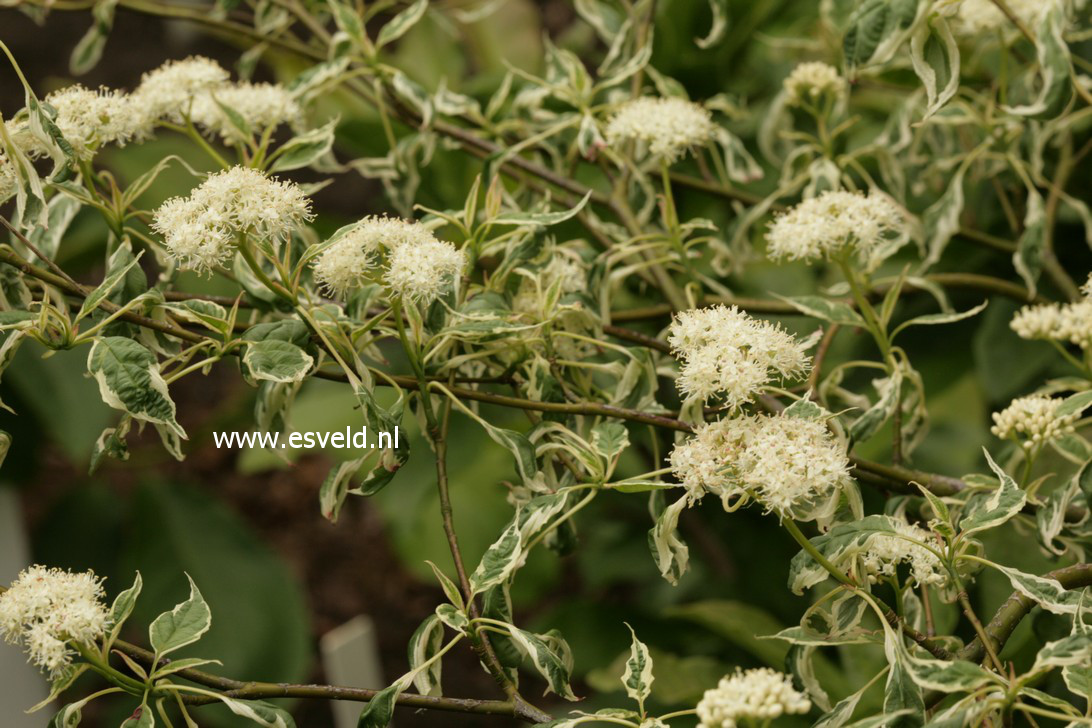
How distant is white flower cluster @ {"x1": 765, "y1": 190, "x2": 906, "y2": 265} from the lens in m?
0.73

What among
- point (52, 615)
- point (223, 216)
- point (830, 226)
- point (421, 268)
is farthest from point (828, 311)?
point (52, 615)

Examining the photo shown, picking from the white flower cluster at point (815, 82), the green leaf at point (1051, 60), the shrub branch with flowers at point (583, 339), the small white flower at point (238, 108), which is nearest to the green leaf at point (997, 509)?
the shrub branch with flowers at point (583, 339)

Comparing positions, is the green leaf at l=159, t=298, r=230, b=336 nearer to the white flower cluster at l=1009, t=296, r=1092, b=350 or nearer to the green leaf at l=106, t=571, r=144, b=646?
the green leaf at l=106, t=571, r=144, b=646

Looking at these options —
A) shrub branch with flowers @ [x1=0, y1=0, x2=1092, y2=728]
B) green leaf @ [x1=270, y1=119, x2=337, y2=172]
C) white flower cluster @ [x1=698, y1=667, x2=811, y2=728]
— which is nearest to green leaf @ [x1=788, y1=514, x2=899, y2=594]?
shrub branch with flowers @ [x1=0, y1=0, x2=1092, y2=728]

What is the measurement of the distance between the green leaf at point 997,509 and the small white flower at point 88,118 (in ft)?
1.85

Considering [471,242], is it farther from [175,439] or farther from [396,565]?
[396,565]

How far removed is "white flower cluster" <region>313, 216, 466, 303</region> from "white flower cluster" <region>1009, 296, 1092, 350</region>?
41 centimetres

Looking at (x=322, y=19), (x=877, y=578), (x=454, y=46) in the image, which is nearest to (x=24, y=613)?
(x=877, y=578)

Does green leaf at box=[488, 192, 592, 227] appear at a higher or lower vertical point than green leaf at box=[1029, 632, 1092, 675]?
higher

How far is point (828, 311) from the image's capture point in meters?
0.78

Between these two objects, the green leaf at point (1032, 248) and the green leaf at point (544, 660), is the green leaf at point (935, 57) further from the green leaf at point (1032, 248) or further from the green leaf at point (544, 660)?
the green leaf at point (544, 660)

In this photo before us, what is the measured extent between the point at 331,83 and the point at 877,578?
22.9 inches

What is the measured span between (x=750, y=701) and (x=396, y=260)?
0.30 metres

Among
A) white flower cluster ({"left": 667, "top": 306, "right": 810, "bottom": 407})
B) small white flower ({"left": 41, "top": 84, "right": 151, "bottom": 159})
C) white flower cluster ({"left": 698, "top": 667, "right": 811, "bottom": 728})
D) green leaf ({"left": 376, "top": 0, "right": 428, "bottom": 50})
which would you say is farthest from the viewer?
green leaf ({"left": 376, "top": 0, "right": 428, "bottom": 50})
